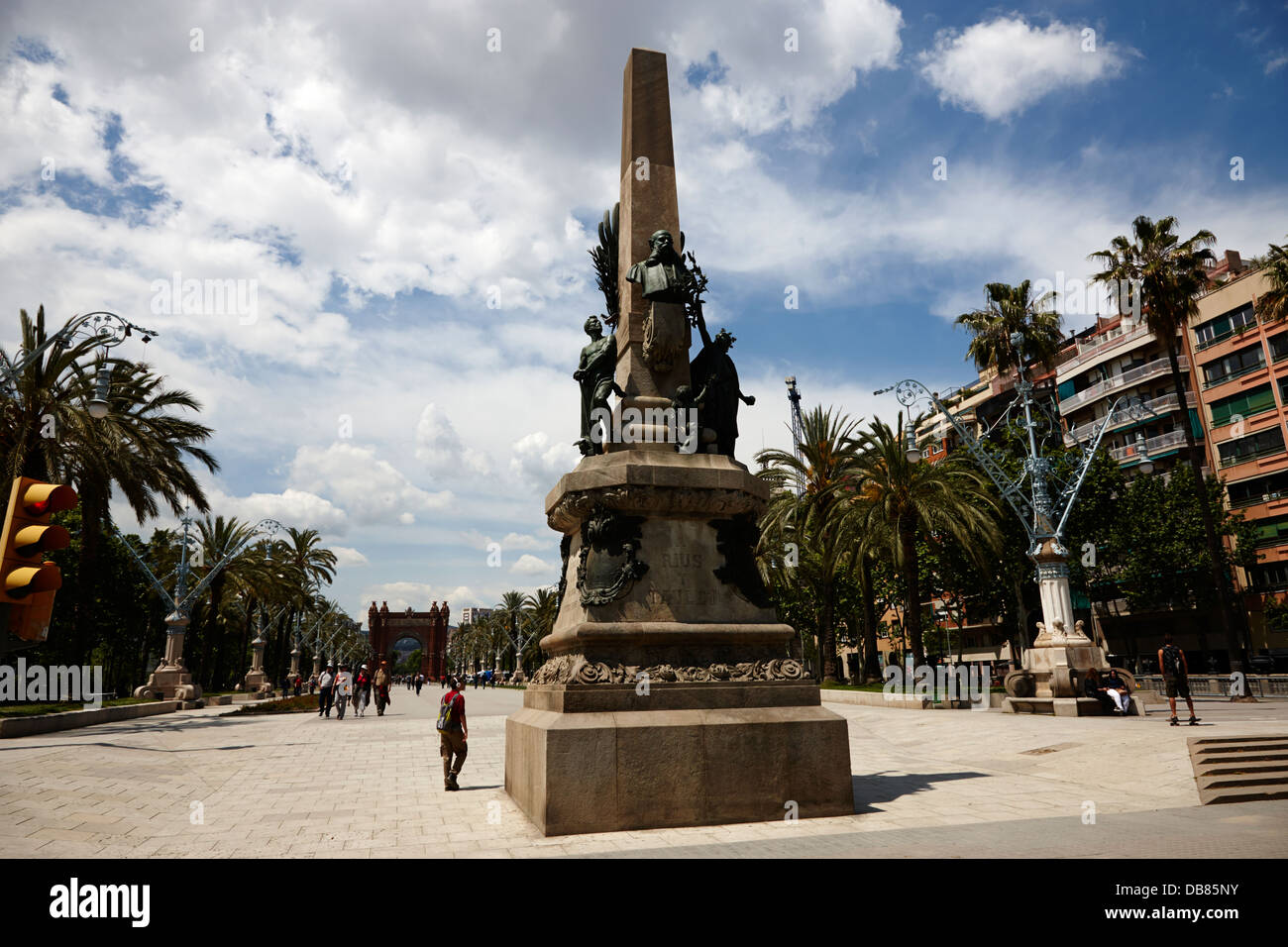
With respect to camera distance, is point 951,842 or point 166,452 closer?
point 951,842

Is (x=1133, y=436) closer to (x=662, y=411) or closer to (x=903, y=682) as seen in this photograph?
(x=903, y=682)

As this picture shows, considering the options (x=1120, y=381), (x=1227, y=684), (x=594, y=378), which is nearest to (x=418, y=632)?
(x=1120, y=381)

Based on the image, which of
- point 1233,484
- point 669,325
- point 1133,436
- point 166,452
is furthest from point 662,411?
point 1133,436

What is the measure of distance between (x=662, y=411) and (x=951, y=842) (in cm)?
551

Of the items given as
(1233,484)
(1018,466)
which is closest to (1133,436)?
(1233,484)

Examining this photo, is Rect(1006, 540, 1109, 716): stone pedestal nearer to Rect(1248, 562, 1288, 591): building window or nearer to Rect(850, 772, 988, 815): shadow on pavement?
Rect(850, 772, 988, 815): shadow on pavement

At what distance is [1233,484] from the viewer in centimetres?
4212

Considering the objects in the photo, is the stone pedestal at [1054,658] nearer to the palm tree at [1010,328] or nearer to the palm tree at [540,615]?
the palm tree at [1010,328]

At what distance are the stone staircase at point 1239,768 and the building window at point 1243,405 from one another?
38673 mm

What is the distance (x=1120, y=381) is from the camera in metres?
48.5

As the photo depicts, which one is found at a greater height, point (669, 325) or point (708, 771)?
point (669, 325)
